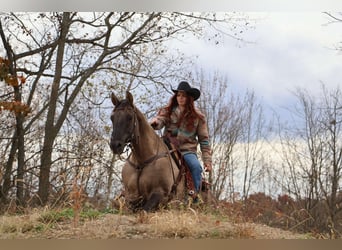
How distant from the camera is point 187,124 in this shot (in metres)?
5.36

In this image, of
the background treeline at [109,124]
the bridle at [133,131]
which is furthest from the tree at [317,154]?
the bridle at [133,131]

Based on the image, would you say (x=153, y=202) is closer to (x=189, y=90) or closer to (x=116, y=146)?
(x=116, y=146)

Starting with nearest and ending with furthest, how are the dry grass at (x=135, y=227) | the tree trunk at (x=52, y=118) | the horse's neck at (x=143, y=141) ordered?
the dry grass at (x=135, y=227) → the horse's neck at (x=143, y=141) → the tree trunk at (x=52, y=118)

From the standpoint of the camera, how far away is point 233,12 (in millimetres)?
5453

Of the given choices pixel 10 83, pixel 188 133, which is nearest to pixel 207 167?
pixel 188 133

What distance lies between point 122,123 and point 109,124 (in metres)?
1.00

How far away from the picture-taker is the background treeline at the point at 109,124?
555 cm

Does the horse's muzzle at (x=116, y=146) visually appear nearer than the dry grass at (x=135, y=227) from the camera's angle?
No

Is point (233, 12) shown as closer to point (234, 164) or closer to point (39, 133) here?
point (234, 164)

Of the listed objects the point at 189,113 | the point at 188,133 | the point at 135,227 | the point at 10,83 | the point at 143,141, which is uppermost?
the point at 10,83

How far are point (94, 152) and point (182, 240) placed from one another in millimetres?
1834

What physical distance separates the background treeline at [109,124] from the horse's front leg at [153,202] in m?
0.60

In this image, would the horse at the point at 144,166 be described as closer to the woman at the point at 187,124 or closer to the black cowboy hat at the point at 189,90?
the woman at the point at 187,124

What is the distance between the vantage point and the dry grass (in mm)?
4504
